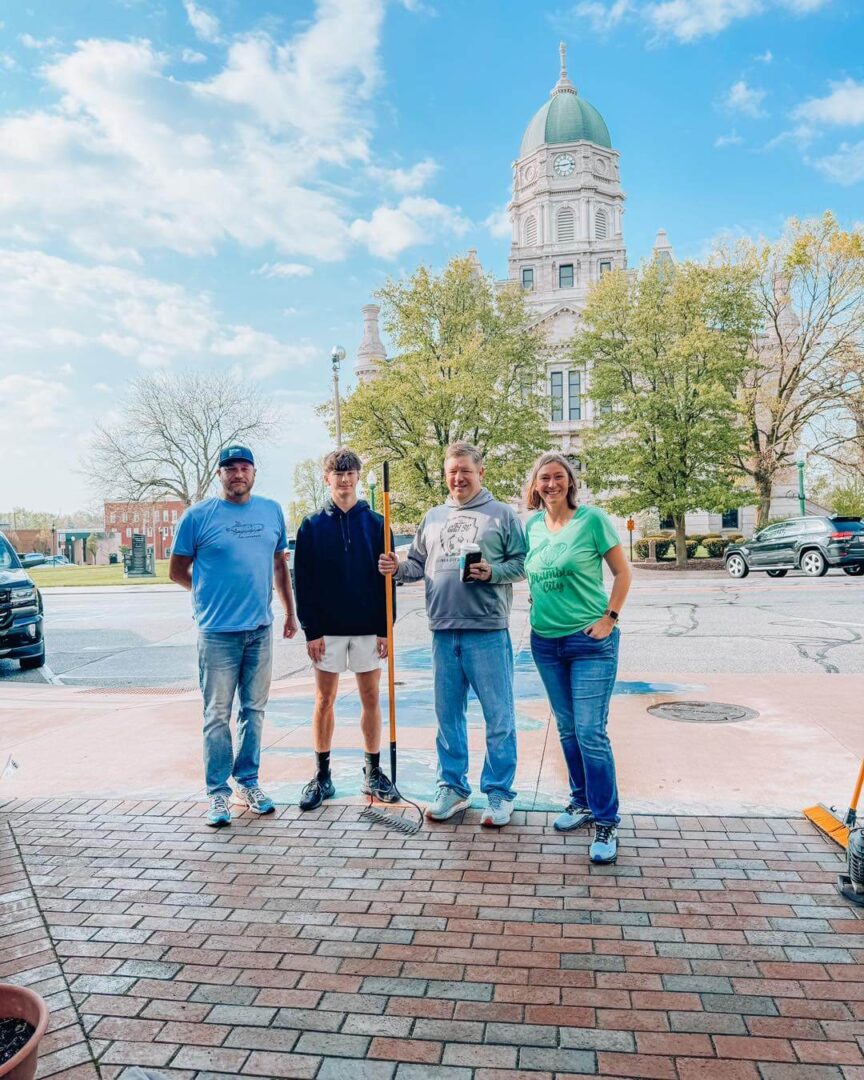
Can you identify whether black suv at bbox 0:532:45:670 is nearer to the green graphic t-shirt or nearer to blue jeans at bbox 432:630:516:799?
blue jeans at bbox 432:630:516:799

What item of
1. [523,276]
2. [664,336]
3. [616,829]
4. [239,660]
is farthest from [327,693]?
[523,276]

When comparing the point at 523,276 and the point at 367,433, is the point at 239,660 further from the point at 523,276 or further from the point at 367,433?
the point at 523,276

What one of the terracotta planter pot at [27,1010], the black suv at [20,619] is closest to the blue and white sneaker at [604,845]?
the terracotta planter pot at [27,1010]

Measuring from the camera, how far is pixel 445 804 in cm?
450

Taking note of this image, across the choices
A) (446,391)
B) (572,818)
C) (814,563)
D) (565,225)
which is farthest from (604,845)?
(565,225)

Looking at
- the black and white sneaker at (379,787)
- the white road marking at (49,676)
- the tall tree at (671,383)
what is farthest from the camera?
the tall tree at (671,383)

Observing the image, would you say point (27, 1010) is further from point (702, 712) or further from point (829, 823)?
point (702, 712)

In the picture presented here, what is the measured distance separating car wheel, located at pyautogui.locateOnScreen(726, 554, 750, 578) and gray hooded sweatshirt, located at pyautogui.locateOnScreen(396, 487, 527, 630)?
2039 centimetres

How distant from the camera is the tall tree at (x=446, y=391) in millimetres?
32094

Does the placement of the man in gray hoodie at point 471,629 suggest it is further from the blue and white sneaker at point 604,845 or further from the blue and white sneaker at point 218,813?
the blue and white sneaker at point 218,813

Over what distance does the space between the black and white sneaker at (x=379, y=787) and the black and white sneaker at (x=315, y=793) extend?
0.21 meters

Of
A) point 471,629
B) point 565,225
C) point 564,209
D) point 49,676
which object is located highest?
point 564,209

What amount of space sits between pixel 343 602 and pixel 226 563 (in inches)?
27.8

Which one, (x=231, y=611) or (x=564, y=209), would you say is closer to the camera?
(x=231, y=611)
